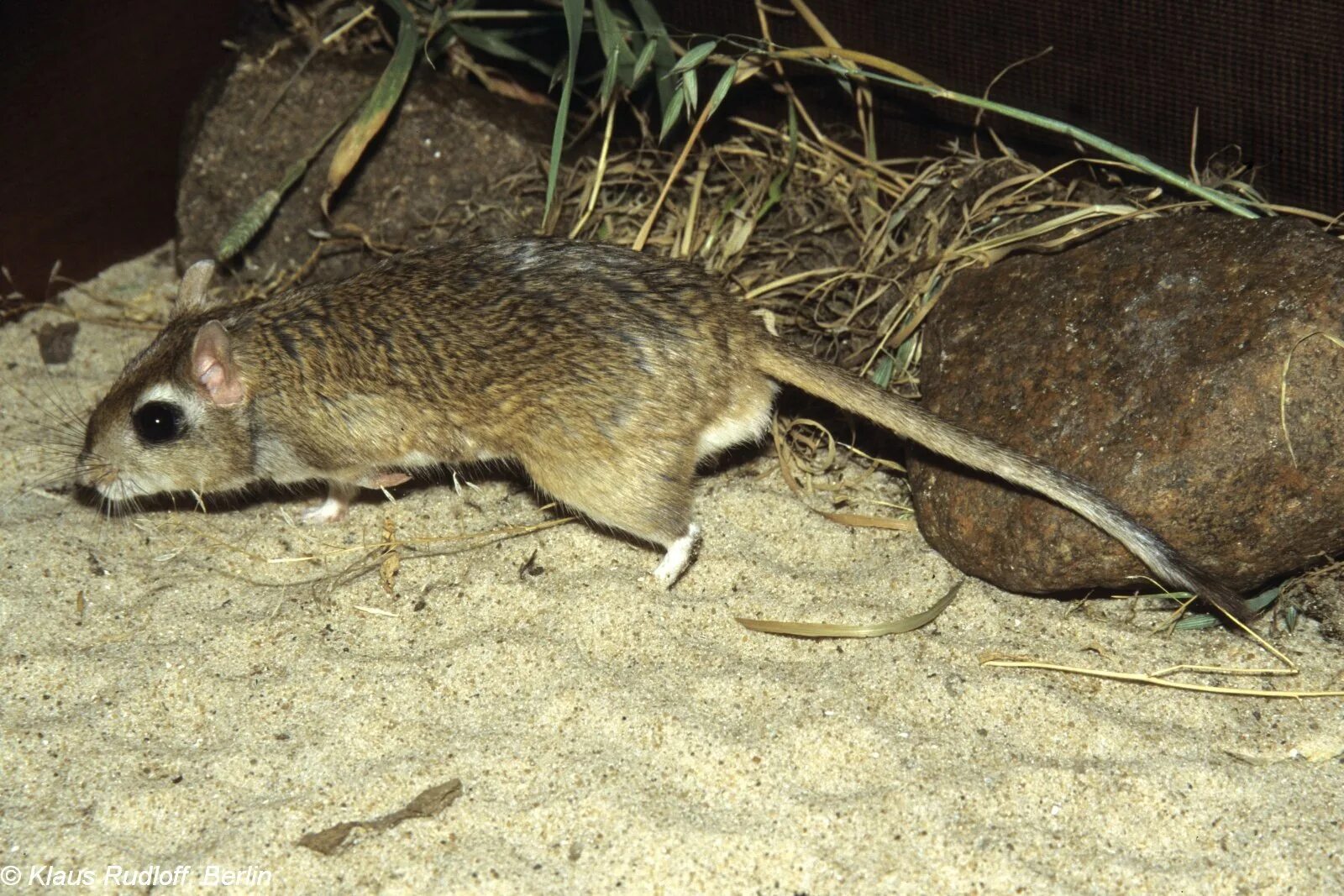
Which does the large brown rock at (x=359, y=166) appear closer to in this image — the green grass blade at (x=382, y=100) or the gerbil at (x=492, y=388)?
the green grass blade at (x=382, y=100)

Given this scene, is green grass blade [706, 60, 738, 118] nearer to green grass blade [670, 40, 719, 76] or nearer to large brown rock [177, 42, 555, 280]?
green grass blade [670, 40, 719, 76]

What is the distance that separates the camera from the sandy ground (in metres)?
3.41

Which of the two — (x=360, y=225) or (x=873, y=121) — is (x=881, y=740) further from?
(x=360, y=225)

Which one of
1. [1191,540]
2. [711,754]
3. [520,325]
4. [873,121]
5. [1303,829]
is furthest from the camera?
[873,121]

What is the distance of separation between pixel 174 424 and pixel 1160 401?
11.9 ft

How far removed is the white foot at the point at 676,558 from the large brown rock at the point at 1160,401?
95 centimetres

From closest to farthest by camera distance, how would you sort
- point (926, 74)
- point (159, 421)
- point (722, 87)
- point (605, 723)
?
point (605, 723)
point (159, 421)
point (722, 87)
point (926, 74)

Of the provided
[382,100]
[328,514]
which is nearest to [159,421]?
[328,514]

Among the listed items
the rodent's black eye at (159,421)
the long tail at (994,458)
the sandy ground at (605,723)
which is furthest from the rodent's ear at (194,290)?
the long tail at (994,458)

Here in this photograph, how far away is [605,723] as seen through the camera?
151 inches

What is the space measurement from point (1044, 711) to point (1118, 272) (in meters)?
1.71

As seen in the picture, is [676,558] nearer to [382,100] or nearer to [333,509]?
[333,509]

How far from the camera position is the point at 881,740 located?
A: 3754 millimetres

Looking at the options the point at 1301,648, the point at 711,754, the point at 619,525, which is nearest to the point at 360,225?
the point at 619,525
